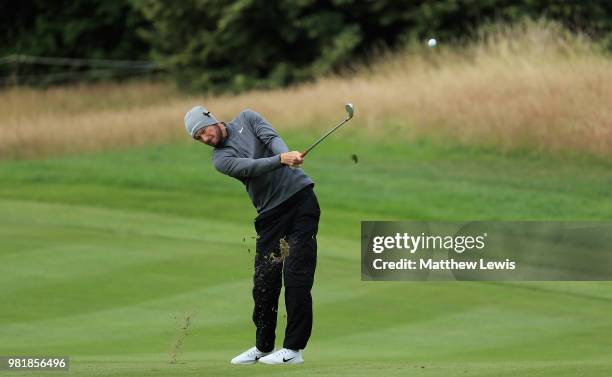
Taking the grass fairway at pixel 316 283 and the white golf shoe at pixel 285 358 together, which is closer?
the white golf shoe at pixel 285 358

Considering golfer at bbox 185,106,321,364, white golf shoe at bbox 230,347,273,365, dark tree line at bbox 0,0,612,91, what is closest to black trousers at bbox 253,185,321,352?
golfer at bbox 185,106,321,364

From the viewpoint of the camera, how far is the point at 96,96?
117 feet

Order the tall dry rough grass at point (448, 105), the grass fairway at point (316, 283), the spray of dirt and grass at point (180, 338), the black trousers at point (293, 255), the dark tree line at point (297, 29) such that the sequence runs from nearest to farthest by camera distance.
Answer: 1. the black trousers at point (293, 255)
2. the spray of dirt and grass at point (180, 338)
3. the grass fairway at point (316, 283)
4. the tall dry rough grass at point (448, 105)
5. the dark tree line at point (297, 29)

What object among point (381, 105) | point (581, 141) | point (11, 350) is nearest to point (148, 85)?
point (381, 105)

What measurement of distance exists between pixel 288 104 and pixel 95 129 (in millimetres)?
4162

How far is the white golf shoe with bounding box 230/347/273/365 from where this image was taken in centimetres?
884

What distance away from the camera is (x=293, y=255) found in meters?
8.70

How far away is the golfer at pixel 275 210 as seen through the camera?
8703 millimetres

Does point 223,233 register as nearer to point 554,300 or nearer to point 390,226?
point 390,226

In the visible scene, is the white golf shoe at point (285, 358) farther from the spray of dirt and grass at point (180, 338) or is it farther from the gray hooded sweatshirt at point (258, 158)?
the gray hooded sweatshirt at point (258, 158)

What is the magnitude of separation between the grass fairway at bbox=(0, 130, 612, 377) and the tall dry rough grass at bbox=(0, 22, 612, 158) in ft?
2.02

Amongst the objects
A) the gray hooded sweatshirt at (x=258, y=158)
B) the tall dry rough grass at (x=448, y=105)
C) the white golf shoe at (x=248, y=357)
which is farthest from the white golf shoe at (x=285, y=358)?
the tall dry rough grass at (x=448, y=105)

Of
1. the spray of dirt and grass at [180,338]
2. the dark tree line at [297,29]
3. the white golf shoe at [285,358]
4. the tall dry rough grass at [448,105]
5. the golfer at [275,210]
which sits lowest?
the white golf shoe at [285,358]

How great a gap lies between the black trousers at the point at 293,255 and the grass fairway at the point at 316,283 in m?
0.31
